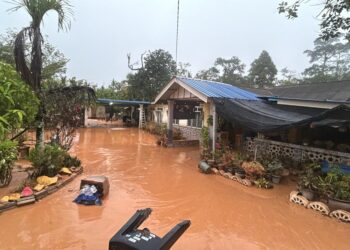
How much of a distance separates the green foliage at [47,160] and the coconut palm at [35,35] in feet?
2.79

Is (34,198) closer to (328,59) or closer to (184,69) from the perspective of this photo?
(184,69)

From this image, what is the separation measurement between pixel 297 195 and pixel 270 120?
199 cm

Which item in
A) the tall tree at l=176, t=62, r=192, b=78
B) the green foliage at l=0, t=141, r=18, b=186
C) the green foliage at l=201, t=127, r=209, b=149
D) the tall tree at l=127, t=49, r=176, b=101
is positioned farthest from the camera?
the tall tree at l=176, t=62, r=192, b=78

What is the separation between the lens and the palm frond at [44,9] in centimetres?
629

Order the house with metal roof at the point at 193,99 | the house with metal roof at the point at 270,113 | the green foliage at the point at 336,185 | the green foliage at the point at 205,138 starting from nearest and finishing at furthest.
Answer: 1. the green foliage at the point at 336,185
2. the house with metal roof at the point at 270,113
3. the house with metal roof at the point at 193,99
4. the green foliage at the point at 205,138

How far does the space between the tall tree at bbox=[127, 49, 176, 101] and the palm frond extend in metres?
17.0

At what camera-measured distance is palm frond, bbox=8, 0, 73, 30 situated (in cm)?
629

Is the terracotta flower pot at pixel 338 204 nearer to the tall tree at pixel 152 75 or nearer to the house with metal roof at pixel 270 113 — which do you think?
the house with metal roof at pixel 270 113

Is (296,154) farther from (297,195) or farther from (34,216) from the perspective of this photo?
(34,216)

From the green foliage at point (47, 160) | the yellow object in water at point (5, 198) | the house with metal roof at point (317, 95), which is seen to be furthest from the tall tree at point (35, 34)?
the house with metal roof at point (317, 95)

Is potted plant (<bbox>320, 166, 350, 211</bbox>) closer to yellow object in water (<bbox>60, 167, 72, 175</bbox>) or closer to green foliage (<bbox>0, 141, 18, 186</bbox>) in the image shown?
yellow object in water (<bbox>60, 167, 72, 175</bbox>)

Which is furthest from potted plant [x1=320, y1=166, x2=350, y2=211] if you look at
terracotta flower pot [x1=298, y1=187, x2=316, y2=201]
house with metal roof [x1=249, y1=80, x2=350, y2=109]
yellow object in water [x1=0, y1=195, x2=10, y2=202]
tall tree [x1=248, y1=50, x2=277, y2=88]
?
tall tree [x1=248, y1=50, x2=277, y2=88]

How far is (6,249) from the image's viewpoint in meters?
3.36

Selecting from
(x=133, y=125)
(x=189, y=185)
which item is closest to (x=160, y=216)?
(x=189, y=185)
